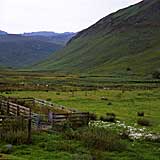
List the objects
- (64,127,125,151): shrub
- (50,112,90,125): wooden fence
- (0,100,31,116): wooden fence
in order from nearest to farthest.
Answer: (64,127,125,151): shrub, (50,112,90,125): wooden fence, (0,100,31,116): wooden fence

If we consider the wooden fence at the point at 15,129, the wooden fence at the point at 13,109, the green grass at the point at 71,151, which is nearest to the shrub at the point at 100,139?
the green grass at the point at 71,151

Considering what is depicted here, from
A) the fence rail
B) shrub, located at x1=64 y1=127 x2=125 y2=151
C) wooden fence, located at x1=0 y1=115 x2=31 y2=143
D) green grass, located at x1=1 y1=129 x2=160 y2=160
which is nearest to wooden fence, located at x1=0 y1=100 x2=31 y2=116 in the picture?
the fence rail

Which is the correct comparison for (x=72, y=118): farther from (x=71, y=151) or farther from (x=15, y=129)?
(x=71, y=151)

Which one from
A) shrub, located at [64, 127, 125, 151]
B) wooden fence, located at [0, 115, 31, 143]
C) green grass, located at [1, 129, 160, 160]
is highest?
wooden fence, located at [0, 115, 31, 143]

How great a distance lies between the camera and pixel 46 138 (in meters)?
29.4

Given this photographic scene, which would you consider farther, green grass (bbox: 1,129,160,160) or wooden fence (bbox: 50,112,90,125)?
wooden fence (bbox: 50,112,90,125)

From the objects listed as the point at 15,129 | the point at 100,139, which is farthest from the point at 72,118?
the point at 100,139

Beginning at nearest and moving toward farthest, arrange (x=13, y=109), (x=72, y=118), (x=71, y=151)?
(x=71, y=151), (x=72, y=118), (x=13, y=109)

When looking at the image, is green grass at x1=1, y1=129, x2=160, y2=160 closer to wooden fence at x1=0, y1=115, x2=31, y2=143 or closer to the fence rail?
wooden fence at x1=0, y1=115, x2=31, y2=143

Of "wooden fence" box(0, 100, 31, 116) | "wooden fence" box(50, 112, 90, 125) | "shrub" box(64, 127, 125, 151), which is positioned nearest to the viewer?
"shrub" box(64, 127, 125, 151)

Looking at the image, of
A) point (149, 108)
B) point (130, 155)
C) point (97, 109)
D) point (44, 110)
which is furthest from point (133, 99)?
point (130, 155)

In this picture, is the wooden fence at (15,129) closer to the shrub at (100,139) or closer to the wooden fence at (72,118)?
the wooden fence at (72,118)

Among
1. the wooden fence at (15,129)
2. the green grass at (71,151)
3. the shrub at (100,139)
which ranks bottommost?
the green grass at (71,151)

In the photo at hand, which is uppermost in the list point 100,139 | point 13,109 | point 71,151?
point 13,109
